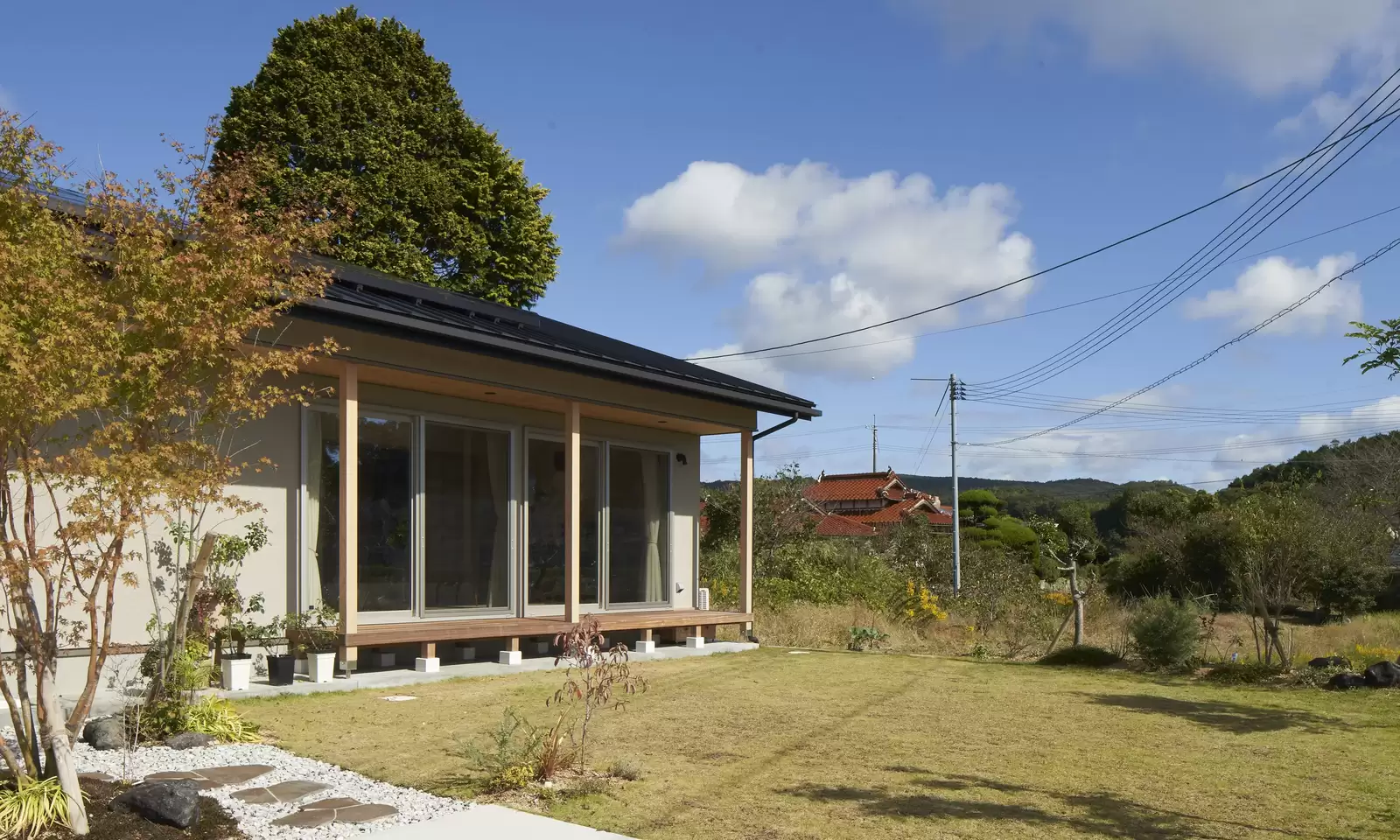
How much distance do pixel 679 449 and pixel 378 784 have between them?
31.5ft

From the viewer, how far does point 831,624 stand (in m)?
15.8

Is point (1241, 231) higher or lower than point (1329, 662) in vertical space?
higher

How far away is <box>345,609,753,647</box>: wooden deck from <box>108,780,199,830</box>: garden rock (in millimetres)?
3158

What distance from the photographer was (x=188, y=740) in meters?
6.34

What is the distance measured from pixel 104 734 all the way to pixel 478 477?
569cm

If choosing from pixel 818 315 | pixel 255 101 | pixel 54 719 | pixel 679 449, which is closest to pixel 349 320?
pixel 54 719

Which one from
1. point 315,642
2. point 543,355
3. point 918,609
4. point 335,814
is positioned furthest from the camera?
point 918,609

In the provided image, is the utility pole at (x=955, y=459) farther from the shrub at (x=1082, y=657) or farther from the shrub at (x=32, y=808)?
the shrub at (x=32, y=808)

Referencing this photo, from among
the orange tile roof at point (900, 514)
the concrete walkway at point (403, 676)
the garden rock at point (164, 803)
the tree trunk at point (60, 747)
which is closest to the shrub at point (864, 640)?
the concrete walkway at point (403, 676)

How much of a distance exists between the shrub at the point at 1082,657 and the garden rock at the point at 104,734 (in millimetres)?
10302

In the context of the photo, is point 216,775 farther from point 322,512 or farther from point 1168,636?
point 1168,636

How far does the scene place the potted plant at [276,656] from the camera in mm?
8766

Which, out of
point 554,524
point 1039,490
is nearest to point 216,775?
point 554,524

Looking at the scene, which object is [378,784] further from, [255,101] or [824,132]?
[255,101]
